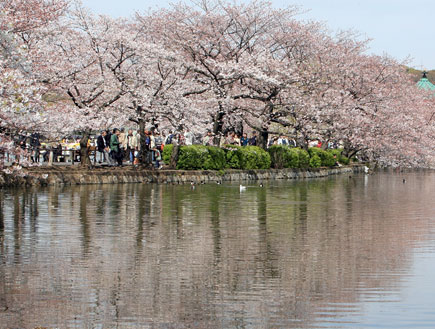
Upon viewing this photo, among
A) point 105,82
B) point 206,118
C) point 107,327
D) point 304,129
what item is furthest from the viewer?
point 304,129

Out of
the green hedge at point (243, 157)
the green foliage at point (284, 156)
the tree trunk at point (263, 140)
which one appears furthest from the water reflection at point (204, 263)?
the tree trunk at point (263, 140)

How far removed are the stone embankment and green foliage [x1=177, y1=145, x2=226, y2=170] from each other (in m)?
0.63

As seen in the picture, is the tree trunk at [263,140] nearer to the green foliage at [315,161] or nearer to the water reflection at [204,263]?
the green foliage at [315,161]

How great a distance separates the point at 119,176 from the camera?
3086cm

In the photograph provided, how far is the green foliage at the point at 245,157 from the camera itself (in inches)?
1500

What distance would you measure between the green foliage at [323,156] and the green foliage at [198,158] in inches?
496

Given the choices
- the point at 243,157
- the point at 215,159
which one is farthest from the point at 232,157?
the point at 215,159

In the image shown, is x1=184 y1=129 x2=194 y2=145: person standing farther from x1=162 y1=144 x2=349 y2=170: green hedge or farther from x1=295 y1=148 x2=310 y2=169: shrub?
x1=295 y1=148 x2=310 y2=169: shrub

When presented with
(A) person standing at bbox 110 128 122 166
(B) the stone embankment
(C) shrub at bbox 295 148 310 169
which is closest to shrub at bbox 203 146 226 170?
(B) the stone embankment

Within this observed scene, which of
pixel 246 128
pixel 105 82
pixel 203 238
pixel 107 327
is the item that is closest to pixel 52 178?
pixel 105 82

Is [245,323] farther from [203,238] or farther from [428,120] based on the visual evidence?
[428,120]

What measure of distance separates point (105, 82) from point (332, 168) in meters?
20.5

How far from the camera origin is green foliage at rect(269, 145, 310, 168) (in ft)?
139

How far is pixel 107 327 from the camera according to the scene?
684 cm
